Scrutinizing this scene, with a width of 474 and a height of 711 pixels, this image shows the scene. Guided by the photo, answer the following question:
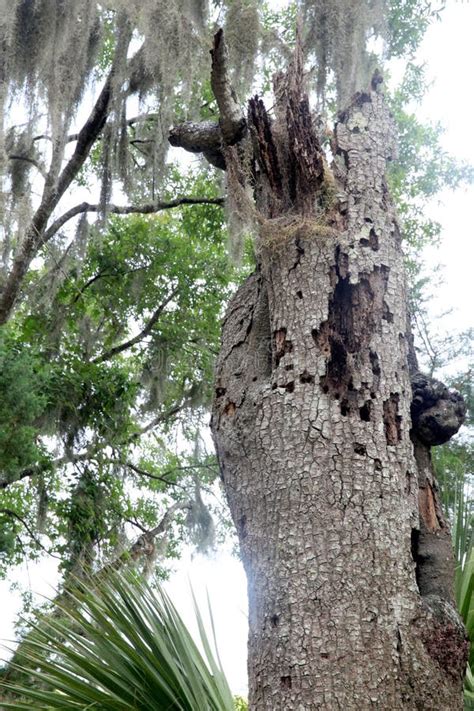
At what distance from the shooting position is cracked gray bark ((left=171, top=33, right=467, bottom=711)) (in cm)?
215

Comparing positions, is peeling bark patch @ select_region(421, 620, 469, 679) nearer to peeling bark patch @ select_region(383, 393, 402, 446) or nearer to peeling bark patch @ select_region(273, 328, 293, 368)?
peeling bark patch @ select_region(383, 393, 402, 446)

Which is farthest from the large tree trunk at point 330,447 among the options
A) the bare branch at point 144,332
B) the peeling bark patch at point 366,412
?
the bare branch at point 144,332

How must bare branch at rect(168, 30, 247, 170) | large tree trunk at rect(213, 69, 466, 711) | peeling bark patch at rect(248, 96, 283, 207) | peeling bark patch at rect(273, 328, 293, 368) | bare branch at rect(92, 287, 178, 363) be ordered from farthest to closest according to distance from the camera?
bare branch at rect(92, 287, 178, 363) < bare branch at rect(168, 30, 247, 170) < peeling bark patch at rect(248, 96, 283, 207) < peeling bark patch at rect(273, 328, 293, 368) < large tree trunk at rect(213, 69, 466, 711)

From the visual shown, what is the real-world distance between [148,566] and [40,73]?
4.80 meters

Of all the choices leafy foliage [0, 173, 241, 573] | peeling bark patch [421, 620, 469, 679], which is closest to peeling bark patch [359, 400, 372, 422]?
peeling bark patch [421, 620, 469, 679]

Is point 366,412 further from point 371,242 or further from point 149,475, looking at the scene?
point 149,475

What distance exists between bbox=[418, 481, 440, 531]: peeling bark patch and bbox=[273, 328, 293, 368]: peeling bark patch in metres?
0.64

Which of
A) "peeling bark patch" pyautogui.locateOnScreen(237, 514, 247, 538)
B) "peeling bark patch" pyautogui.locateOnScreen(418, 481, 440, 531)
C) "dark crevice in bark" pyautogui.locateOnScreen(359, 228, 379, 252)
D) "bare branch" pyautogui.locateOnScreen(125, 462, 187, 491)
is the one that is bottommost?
"peeling bark patch" pyautogui.locateOnScreen(237, 514, 247, 538)

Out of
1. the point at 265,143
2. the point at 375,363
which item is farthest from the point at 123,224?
the point at 375,363

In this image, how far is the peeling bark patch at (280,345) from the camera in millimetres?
2701

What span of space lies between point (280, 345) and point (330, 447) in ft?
1.53

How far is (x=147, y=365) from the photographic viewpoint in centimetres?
905

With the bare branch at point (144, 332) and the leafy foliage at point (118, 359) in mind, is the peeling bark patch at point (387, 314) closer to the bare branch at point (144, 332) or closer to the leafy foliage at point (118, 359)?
the leafy foliage at point (118, 359)

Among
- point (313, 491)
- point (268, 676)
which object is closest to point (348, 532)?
point (313, 491)
